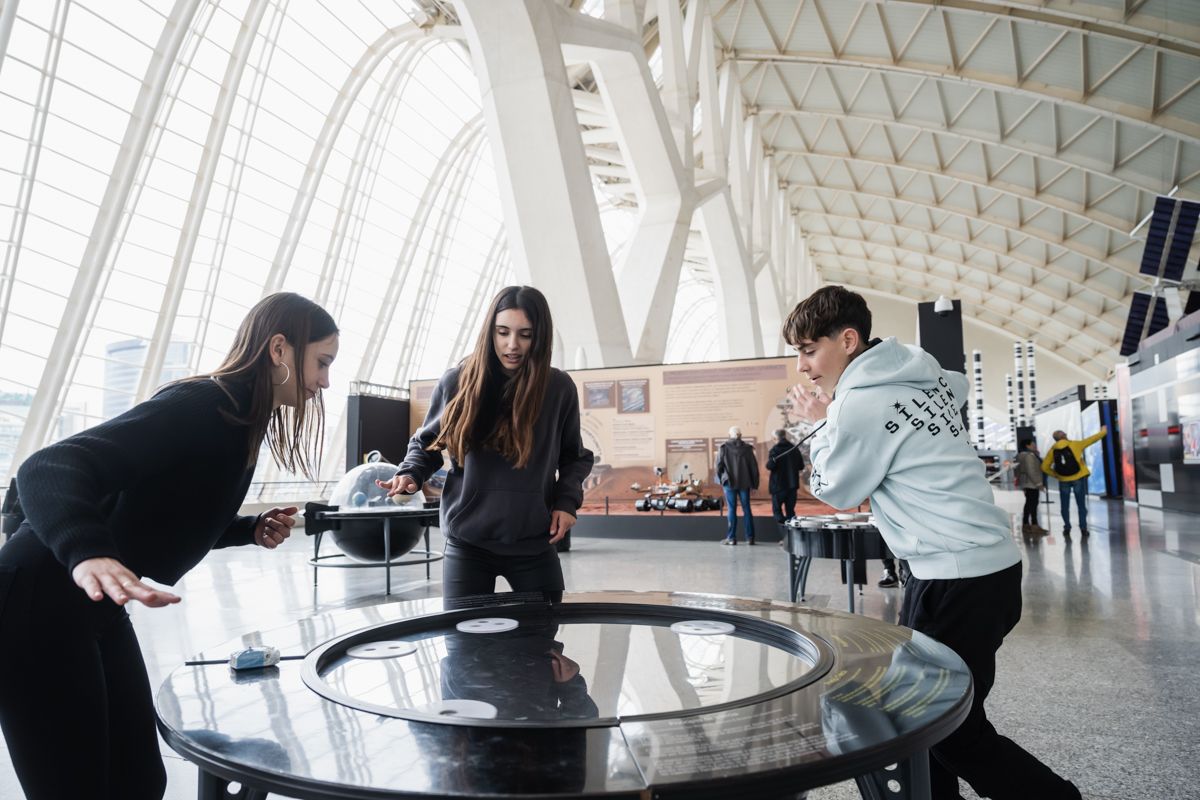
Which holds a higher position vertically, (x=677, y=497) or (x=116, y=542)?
(x=116, y=542)

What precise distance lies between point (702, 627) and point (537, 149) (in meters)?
10.1

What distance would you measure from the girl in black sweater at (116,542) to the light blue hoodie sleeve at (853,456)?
4.34ft

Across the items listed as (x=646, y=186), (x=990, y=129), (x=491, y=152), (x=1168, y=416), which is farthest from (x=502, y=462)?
(x=990, y=129)

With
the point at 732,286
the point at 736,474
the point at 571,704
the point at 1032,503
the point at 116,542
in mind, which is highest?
the point at 732,286

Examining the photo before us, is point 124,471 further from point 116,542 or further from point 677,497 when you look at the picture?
point 677,497

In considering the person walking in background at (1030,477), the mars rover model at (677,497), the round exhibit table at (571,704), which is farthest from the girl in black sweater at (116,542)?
the person walking in background at (1030,477)

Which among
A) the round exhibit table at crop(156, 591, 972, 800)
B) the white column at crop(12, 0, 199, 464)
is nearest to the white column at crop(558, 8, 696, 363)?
the white column at crop(12, 0, 199, 464)

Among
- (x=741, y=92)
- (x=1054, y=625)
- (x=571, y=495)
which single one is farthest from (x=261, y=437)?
(x=741, y=92)

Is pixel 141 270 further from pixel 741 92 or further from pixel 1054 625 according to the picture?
pixel 741 92

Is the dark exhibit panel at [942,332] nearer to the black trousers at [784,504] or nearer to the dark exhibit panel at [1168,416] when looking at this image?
the black trousers at [784,504]

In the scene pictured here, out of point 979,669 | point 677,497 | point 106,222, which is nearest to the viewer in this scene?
point 979,669

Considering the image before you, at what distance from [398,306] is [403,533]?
16.4 meters

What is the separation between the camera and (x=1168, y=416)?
14.5 meters

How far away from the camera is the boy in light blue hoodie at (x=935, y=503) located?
191 cm
